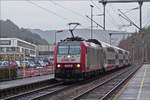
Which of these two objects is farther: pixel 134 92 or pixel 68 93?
pixel 68 93

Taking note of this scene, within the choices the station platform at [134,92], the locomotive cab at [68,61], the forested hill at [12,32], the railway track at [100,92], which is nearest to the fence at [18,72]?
the locomotive cab at [68,61]

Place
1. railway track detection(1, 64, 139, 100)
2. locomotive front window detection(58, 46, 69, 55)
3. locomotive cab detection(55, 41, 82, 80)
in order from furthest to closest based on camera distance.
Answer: locomotive front window detection(58, 46, 69, 55), locomotive cab detection(55, 41, 82, 80), railway track detection(1, 64, 139, 100)

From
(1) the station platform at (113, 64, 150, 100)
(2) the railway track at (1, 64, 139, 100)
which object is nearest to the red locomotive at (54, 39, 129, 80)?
(2) the railway track at (1, 64, 139, 100)

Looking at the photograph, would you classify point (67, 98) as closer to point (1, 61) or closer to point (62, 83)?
point (62, 83)

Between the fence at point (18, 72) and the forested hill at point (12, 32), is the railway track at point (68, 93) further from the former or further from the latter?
the forested hill at point (12, 32)

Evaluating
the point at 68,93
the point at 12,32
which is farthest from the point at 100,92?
the point at 12,32

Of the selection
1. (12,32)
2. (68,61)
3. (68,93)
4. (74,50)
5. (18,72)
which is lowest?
(68,93)

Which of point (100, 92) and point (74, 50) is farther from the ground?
point (74, 50)

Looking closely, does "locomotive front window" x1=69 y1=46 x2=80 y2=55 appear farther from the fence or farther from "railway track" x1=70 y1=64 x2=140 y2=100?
the fence

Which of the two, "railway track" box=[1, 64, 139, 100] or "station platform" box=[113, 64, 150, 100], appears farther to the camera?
"railway track" box=[1, 64, 139, 100]

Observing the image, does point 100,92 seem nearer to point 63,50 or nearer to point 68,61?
point 68,61

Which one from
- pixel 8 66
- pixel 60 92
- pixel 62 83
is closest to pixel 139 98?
pixel 60 92

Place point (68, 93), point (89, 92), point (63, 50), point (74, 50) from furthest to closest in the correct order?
point (63, 50)
point (74, 50)
point (89, 92)
point (68, 93)

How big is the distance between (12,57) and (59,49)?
11072mm
